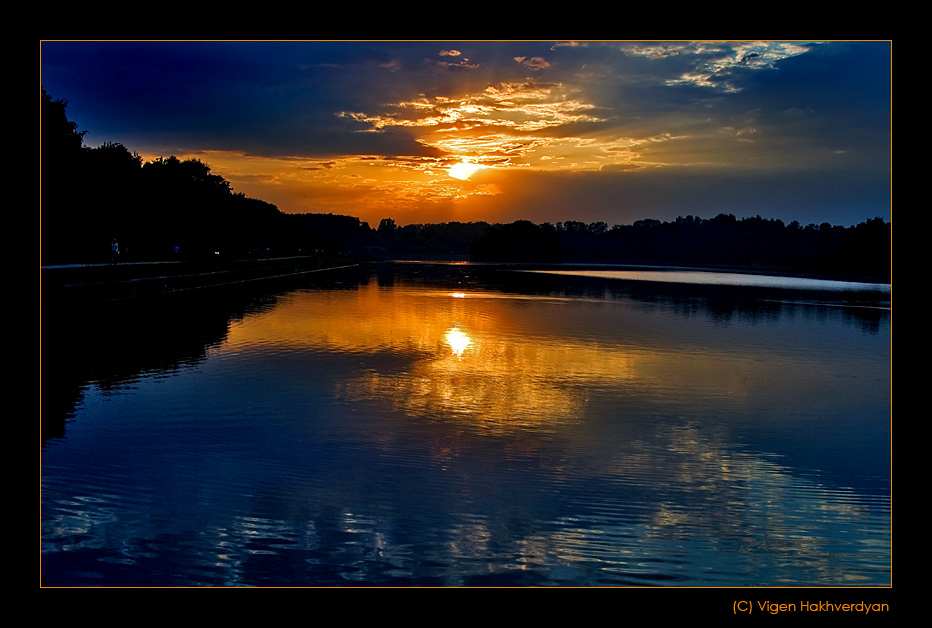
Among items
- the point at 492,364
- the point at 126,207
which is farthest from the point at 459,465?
the point at 126,207

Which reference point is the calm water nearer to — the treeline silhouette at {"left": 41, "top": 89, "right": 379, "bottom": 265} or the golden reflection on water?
the golden reflection on water

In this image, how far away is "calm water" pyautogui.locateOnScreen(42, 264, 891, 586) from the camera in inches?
255

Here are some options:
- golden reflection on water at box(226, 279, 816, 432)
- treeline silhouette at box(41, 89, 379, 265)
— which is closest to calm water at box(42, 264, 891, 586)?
golden reflection on water at box(226, 279, 816, 432)

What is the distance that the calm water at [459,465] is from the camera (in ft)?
21.3

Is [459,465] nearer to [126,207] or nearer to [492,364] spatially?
[492,364]

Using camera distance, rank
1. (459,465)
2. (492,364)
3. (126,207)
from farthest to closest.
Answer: (126,207) → (492,364) → (459,465)

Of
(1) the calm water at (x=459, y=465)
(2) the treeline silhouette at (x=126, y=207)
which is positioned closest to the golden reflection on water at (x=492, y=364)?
(1) the calm water at (x=459, y=465)

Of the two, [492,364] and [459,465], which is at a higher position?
[492,364]

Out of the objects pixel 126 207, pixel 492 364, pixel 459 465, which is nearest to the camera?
pixel 459 465

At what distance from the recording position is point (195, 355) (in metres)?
18.4

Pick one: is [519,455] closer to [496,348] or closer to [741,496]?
[741,496]

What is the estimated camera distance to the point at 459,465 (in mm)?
9258
